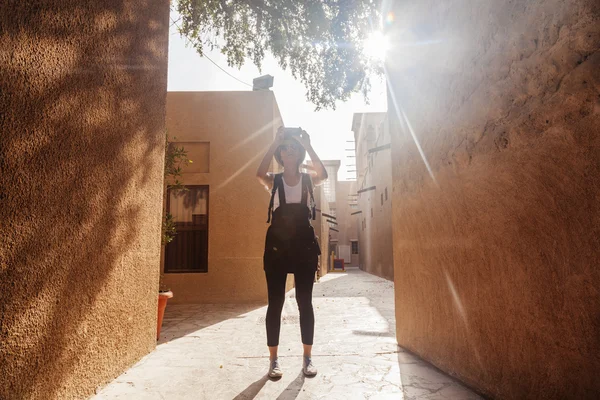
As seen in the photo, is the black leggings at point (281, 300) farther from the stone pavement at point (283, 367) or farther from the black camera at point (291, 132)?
the black camera at point (291, 132)

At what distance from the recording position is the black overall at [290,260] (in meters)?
2.90

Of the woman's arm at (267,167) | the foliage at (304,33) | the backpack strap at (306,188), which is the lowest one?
the backpack strap at (306,188)

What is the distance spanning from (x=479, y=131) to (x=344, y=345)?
8.39 feet

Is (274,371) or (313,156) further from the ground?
(313,156)

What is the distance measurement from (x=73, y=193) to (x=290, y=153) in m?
1.64

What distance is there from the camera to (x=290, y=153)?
321 centimetres

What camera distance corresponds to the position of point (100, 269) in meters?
2.63

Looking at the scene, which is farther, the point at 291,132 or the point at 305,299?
the point at 291,132

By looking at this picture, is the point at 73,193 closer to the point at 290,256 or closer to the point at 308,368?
the point at 290,256

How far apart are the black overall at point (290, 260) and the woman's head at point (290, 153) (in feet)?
1.37

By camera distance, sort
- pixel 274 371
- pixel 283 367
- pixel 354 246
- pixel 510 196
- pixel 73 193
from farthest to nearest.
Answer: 1. pixel 354 246
2. pixel 283 367
3. pixel 274 371
4. pixel 73 193
5. pixel 510 196

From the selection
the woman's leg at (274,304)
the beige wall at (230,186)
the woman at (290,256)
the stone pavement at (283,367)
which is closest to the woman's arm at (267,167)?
the woman at (290,256)

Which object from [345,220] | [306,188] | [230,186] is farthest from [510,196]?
[345,220]

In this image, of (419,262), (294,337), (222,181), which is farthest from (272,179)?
(222,181)
